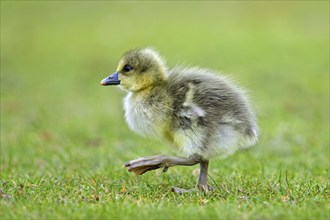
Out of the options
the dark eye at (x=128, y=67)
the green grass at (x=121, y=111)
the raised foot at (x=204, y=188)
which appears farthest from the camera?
the dark eye at (x=128, y=67)

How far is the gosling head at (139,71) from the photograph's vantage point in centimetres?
582

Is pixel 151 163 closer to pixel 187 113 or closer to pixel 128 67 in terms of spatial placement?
pixel 187 113

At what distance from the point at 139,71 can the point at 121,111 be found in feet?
17.7

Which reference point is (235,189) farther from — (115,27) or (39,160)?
(115,27)

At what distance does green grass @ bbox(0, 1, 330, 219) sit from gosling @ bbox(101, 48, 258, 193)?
347mm

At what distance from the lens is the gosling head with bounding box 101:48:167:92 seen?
582cm

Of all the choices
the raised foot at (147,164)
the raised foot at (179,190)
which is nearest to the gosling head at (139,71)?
the raised foot at (147,164)

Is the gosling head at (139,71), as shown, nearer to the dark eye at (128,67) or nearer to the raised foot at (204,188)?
the dark eye at (128,67)

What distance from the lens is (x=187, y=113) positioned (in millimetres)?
5418

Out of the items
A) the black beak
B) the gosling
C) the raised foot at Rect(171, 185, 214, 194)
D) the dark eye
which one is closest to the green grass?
the raised foot at Rect(171, 185, 214, 194)

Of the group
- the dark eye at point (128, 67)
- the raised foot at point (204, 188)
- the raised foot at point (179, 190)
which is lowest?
the raised foot at point (204, 188)

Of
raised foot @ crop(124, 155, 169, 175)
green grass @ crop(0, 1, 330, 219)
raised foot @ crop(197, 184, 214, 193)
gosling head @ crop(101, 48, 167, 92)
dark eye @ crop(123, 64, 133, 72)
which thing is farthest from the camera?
dark eye @ crop(123, 64, 133, 72)

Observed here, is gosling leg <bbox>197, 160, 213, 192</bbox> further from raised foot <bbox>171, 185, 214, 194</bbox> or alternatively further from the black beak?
the black beak

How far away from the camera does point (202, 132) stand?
5430 mm
